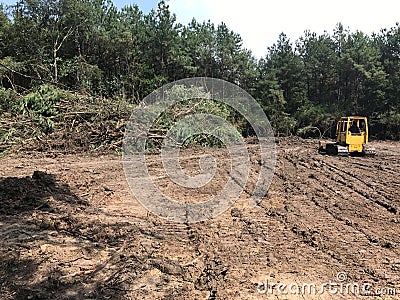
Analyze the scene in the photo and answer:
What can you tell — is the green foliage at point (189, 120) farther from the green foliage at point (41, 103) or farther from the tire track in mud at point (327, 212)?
the tire track in mud at point (327, 212)

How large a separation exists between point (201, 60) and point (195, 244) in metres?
29.0

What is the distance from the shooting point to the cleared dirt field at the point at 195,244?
3727 millimetres

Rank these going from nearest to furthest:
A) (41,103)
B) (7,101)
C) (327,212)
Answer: (327,212) → (41,103) → (7,101)

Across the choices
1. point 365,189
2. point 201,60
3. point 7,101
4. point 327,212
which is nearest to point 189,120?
point 7,101

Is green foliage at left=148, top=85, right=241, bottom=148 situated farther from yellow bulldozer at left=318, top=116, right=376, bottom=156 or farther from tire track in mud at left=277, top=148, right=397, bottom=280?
tire track in mud at left=277, top=148, right=397, bottom=280

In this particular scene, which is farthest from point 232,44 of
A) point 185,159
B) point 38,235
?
point 38,235

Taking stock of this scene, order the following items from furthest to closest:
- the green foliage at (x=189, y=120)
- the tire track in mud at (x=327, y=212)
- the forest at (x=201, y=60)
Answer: the forest at (x=201, y=60) < the green foliage at (x=189, y=120) < the tire track in mud at (x=327, y=212)
